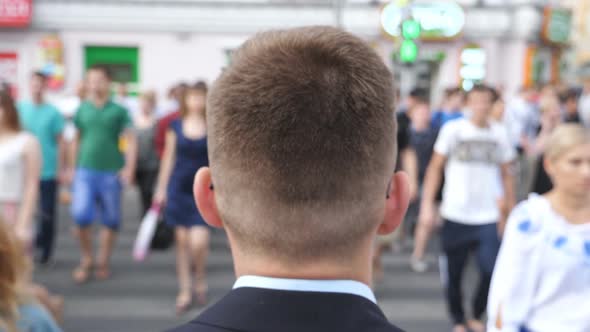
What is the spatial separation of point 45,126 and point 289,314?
608 cm

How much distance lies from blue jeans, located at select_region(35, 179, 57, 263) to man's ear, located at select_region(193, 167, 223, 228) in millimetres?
5787

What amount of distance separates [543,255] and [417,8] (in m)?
18.3

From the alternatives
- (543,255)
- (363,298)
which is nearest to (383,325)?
(363,298)

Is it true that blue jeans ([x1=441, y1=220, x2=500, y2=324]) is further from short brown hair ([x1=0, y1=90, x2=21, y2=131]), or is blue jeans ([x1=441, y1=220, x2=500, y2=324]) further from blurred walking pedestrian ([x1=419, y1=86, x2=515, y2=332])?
short brown hair ([x1=0, y1=90, x2=21, y2=131])

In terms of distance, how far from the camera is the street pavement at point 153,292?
16.8 ft

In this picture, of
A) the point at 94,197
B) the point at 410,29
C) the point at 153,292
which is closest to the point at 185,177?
the point at 153,292

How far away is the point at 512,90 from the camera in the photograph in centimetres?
2058

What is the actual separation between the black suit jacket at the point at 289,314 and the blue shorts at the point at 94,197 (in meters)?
5.47

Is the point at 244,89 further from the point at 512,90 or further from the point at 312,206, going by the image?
the point at 512,90

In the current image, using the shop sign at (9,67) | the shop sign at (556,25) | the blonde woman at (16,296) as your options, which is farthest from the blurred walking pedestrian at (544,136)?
the shop sign at (9,67)

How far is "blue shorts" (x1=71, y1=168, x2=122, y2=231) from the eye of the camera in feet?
20.1

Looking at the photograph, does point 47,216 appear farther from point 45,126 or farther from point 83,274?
point 45,126

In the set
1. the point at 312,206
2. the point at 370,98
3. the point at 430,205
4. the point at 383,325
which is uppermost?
the point at 370,98

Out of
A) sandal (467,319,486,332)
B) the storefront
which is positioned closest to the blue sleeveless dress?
sandal (467,319,486,332)
